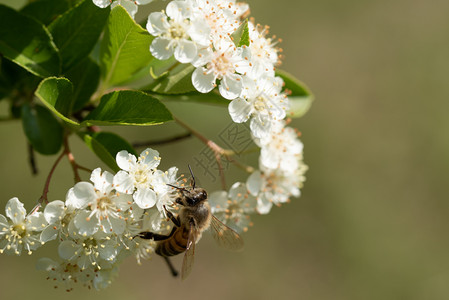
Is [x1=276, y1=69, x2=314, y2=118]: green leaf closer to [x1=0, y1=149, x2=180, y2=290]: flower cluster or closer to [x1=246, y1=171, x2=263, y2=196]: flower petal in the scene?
[x1=246, y1=171, x2=263, y2=196]: flower petal

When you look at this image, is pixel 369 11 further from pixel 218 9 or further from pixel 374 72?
pixel 218 9

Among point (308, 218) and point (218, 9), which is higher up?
point (218, 9)

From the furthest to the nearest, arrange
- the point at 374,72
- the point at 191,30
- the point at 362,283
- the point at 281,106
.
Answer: the point at 374,72 < the point at 362,283 < the point at 281,106 < the point at 191,30

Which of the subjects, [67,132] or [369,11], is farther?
[369,11]

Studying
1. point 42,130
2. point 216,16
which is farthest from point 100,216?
point 216,16

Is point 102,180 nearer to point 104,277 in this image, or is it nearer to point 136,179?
point 136,179

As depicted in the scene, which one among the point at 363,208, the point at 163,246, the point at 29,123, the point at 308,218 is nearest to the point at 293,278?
the point at 308,218

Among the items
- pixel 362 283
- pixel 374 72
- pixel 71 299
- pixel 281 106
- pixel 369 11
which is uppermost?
pixel 281 106
